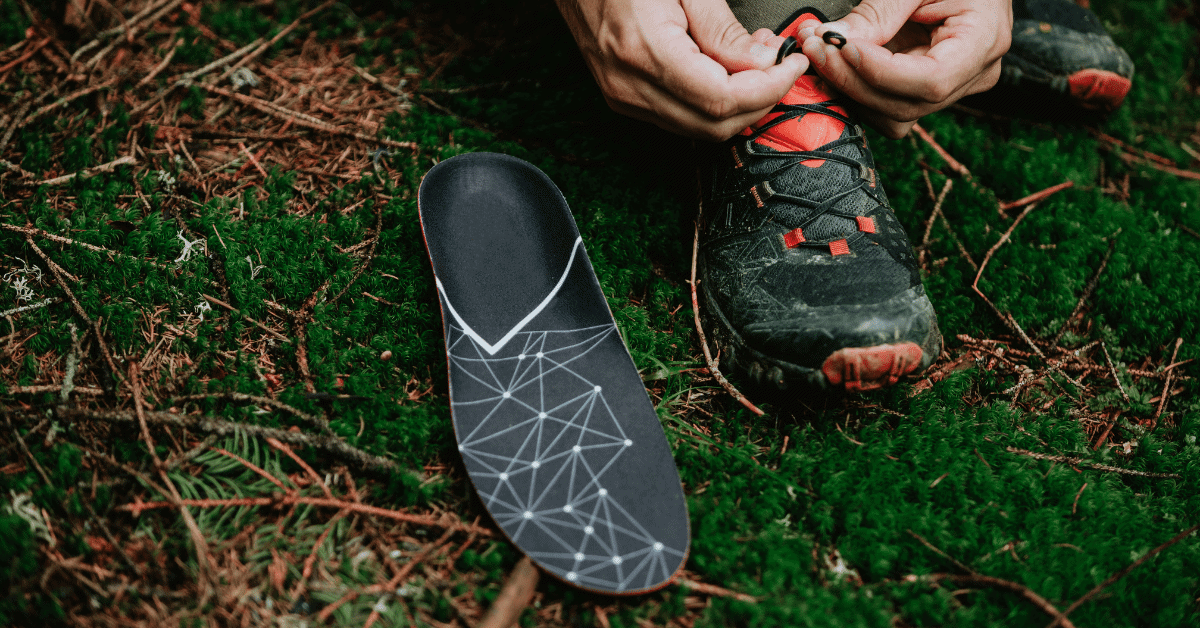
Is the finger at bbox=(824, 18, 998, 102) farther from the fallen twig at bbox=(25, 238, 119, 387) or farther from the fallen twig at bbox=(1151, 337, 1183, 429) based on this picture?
the fallen twig at bbox=(25, 238, 119, 387)

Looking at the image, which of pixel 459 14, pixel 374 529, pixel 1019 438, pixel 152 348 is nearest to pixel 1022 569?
pixel 1019 438

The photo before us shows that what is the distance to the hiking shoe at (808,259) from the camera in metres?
1.38

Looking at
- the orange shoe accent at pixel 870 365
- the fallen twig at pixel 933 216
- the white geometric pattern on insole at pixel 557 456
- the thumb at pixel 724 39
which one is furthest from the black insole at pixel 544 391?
the fallen twig at pixel 933 216

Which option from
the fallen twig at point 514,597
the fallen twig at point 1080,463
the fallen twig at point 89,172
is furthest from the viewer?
the fallen twig at point 89,172

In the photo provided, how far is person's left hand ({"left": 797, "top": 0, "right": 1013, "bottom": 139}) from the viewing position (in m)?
1.49

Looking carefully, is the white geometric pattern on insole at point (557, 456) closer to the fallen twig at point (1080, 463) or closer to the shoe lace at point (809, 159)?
the shoe lace at point (809, 159)

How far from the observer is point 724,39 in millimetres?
1485

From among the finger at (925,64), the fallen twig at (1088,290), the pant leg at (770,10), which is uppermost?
the pant leg at (770,10)

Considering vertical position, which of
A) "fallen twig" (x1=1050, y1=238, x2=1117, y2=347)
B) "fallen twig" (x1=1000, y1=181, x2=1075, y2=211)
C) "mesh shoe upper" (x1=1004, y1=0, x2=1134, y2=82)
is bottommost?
"fallen twig" (x1=1050, y1=238, x2=1117, y2=347)

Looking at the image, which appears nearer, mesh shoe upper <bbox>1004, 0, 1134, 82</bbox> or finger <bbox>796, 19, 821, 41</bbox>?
finger <bbox>796, 19, 821, 41</bbox>

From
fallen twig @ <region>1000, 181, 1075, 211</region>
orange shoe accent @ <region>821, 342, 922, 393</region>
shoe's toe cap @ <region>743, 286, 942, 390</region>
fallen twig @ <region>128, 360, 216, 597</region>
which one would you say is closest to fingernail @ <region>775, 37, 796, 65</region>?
shoe's toe cap @ <region>743, 286, 942, 390</region>

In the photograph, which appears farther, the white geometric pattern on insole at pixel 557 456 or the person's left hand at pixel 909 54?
the person's left hand at pixel 909 54

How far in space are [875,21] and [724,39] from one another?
15.3 inches

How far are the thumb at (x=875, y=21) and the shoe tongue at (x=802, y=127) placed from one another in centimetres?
13
